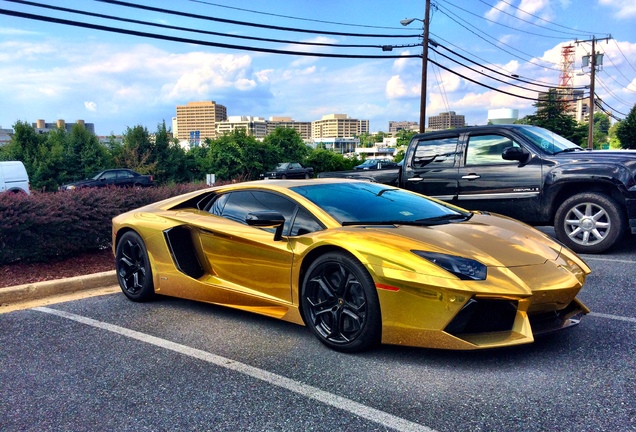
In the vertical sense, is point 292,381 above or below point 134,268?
below

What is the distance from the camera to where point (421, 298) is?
321 centimetres

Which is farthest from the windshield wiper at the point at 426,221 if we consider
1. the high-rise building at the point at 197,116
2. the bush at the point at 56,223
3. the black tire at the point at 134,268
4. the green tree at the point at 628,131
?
the high-rise building at the point at 197,116

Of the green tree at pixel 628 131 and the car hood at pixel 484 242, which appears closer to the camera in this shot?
the car hood at pixel 484 242

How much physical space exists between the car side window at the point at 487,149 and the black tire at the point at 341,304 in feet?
15.6

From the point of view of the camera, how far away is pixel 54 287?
573 cm

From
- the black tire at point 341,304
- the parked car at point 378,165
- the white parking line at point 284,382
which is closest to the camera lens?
the white parking line at point 284,382

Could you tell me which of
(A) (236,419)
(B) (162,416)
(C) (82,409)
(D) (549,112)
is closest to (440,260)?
(A) (236,419)

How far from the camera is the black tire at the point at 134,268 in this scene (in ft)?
16.7

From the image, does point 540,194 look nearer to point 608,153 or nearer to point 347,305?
point 608,153

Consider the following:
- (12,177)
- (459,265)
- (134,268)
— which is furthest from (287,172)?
(459,265)

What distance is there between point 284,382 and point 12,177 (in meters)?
19.0

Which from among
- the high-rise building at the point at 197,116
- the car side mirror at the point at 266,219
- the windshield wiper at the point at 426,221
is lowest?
the windshield wiper at the point at 426,221

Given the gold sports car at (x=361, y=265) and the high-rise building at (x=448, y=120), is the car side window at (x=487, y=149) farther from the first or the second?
the high-rise building at (x=448, y=120)

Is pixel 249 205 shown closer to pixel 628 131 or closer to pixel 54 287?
pixel 54 287
